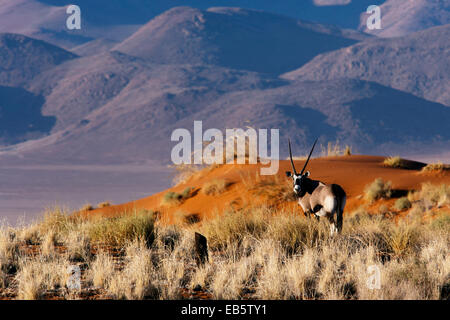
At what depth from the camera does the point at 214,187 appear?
26.3 metres

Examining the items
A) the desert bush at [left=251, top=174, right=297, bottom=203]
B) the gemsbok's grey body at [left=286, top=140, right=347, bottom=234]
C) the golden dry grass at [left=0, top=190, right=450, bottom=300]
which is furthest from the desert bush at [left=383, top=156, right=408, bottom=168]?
the gemsbok's grey body at [left=286, top=140, right=347, bottom=234]

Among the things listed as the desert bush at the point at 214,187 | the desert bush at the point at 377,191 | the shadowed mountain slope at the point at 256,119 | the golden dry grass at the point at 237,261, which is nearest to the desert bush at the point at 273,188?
the desert bush at the point at 214,187

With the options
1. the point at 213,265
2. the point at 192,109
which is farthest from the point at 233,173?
the point at 192,109

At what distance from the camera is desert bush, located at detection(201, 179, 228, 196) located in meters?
25.8

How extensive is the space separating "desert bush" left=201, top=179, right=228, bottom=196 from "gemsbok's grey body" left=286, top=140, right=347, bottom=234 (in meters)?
13.5

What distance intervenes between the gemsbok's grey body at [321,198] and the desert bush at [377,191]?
11.3m

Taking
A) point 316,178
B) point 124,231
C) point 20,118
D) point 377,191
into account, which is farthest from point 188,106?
point 124,231

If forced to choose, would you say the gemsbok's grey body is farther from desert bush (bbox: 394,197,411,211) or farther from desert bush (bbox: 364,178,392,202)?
desert bush (bbox: 364,178,392,202)

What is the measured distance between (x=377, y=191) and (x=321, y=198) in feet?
39.0

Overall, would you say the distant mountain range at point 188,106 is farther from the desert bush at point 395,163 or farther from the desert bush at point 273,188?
the desert bush at point 273,188

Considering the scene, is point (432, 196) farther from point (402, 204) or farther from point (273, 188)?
point (273, 188)

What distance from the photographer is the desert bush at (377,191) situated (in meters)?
23.2
